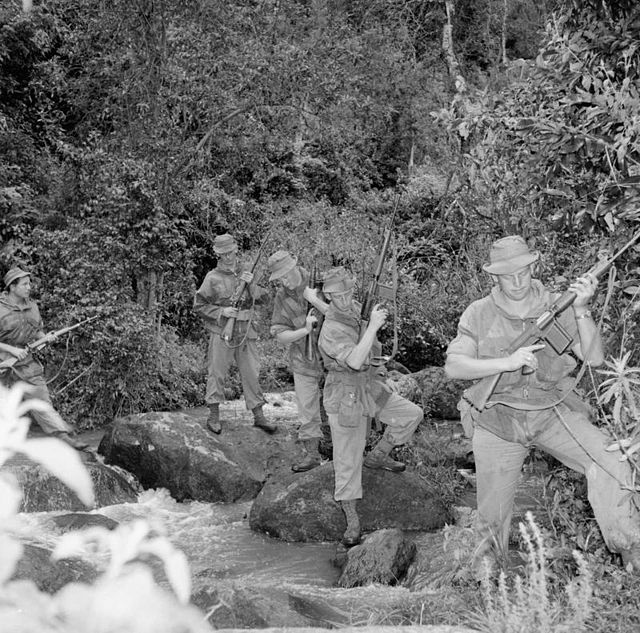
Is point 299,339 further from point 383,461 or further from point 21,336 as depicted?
point 21,336

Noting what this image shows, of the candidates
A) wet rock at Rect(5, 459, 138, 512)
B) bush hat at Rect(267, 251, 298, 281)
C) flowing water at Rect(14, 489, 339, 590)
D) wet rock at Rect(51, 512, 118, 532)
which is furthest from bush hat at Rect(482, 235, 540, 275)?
wet rock at Rect(5, 459, 138, 512)

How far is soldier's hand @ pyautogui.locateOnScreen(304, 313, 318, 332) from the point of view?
7.84 metres

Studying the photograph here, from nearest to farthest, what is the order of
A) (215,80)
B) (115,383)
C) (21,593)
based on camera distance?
(21,593)
(115,383)
(215,80)

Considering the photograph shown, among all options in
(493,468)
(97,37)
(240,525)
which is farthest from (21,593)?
(97,37)

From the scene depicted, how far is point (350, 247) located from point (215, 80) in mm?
3724

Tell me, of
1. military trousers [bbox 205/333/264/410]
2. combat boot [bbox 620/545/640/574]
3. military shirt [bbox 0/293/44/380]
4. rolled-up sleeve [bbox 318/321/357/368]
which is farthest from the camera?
military trousers [bbox 205/333/264/410]

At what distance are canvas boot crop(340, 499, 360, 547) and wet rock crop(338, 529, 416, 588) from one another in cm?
39

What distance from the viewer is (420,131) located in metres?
20.8

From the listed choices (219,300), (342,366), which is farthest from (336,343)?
(219,300)

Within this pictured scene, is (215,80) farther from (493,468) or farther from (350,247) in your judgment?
(493,468)

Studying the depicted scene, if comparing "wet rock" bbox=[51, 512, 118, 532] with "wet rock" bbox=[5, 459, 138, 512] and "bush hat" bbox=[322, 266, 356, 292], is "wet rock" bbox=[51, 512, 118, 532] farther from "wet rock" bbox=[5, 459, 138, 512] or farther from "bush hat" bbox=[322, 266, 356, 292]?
"bush hat" bbox=[322, 266, 356, 292]

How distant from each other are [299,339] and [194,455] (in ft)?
5.70

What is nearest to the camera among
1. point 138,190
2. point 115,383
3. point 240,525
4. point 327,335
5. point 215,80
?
point 327,335

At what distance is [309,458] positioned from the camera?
322 inches
